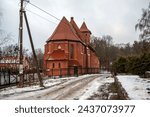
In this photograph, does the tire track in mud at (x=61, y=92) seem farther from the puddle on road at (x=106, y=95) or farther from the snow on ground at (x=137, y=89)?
the snow on ground at (x=137, y=89)

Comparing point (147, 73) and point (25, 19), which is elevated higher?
point (25, 19)

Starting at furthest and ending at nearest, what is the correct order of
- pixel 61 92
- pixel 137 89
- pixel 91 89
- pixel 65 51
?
1. pixel 65 51
2. pixel 91 89
3. pixel 61 92
4. pixel 137 89

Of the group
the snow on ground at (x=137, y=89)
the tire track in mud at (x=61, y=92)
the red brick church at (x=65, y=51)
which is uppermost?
the red brick church at (x=65, y=51)

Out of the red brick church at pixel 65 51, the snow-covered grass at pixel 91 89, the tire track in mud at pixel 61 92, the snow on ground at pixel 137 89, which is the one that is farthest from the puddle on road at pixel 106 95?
the red brick church at pixel 65 51

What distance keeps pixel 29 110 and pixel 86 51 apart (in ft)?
109

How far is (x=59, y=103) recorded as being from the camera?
438cm

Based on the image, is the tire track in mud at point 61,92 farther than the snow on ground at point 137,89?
Yes

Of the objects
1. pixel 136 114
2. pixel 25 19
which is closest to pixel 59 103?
pixel 136 114

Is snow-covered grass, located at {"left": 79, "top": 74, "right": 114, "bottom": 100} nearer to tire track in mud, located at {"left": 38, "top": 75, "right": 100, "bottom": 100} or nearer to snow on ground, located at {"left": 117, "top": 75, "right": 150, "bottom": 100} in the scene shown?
tire track in mud, located at {"left": 38, "top": 75, "right": 100, "bottom": 100}

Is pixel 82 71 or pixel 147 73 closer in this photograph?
pixel 147 73

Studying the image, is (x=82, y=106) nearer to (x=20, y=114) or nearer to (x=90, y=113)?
(x=90, y=113)

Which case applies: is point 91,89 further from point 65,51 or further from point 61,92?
point 65,51

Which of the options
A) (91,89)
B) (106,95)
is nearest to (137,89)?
(106,95)

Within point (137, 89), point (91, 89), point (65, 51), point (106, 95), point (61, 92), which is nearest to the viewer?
point (106, 95)
